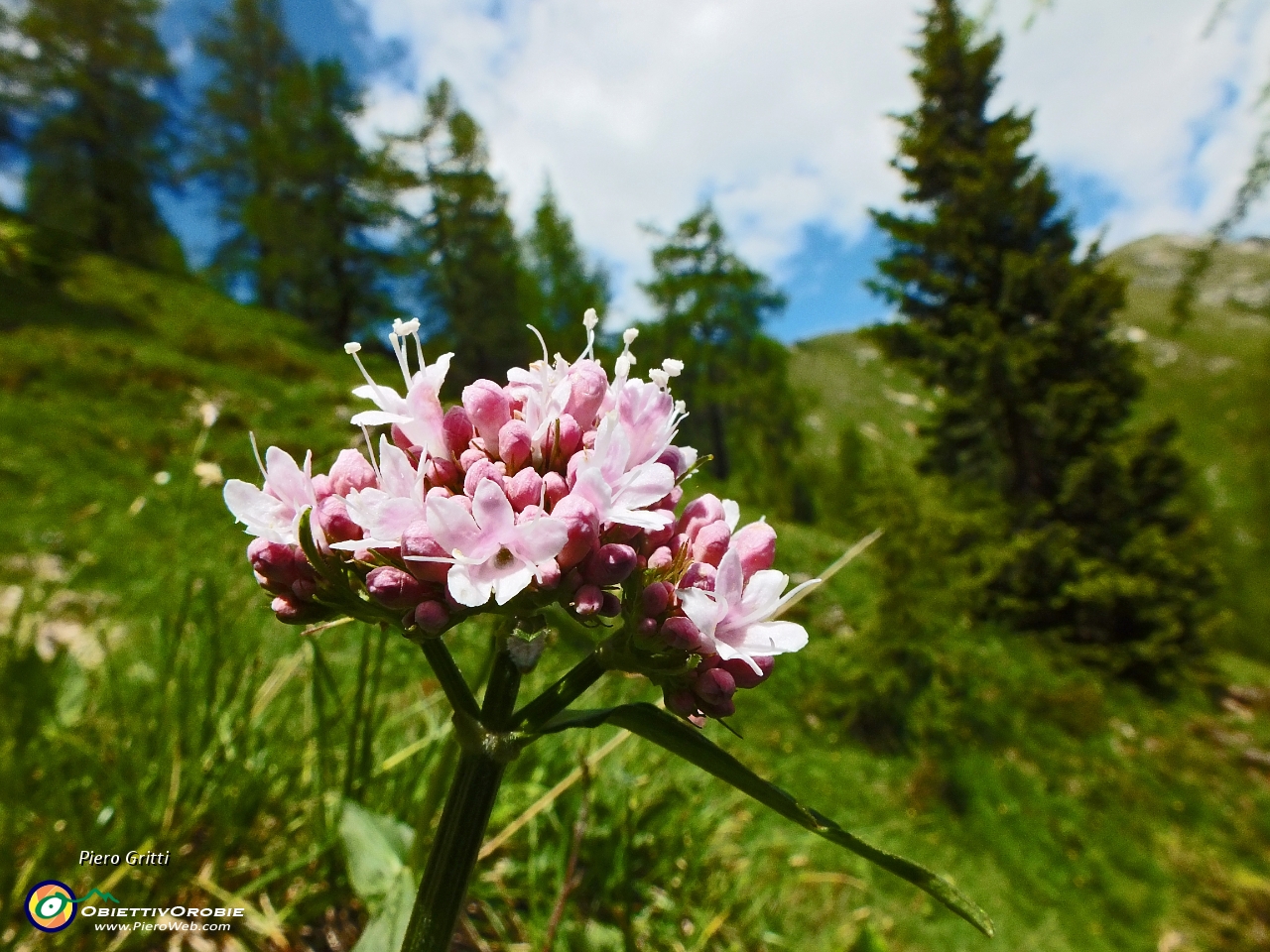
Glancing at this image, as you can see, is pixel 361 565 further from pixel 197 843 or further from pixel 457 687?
pixel 197 843

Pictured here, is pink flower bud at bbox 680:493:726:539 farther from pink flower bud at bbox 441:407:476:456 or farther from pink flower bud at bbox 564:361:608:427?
pink flower bud at bbox 441:407:476:456

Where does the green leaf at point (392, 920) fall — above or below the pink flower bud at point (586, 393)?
below

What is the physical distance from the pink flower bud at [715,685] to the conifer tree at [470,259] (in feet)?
82.2

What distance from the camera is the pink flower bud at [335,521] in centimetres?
99

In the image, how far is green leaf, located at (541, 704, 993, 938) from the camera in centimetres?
91

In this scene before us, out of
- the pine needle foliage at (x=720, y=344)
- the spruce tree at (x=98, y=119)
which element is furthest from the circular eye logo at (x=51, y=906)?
the spruce tree at (x=98, y=119)

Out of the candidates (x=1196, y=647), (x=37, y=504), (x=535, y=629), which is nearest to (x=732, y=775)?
(x=535, y=629)

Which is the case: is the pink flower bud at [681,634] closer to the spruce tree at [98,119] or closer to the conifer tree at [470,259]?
the conifer tree at [470,259]

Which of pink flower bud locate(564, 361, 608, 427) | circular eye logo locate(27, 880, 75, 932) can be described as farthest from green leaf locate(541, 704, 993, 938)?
circular eye logo locate(27, 880, 75, 932)

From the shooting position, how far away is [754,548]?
113 cm

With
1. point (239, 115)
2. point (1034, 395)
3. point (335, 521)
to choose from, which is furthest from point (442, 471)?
point (239, 115)

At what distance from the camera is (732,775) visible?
947 mm

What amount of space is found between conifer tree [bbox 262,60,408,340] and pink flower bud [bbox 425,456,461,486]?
27.7 metres

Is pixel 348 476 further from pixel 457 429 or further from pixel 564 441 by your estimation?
pixel 564 441
